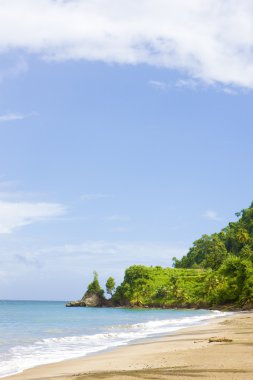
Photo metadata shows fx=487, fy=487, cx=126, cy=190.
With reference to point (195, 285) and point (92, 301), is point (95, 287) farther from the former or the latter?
point (195, 285)

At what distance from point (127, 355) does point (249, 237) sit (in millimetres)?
174211

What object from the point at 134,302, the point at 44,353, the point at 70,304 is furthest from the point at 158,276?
the point at 44,353

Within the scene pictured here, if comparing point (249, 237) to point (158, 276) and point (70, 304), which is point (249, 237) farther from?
point (70, 304)

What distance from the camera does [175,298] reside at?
144 meters

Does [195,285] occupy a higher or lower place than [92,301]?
higher

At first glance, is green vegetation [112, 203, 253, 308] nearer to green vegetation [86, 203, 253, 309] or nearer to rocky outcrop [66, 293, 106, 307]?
green vegetation [86, 203, 253, 309]

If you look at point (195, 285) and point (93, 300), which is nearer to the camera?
point (195, 285)

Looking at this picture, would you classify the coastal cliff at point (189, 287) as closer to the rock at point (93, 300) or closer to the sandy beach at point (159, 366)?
the rock at point (93, 300)

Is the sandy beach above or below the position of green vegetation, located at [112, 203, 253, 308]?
below

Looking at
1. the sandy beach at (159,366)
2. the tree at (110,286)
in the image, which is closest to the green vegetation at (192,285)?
the tree at (110,286)

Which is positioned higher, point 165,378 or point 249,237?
point 249,237

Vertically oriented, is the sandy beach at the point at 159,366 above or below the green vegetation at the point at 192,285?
below

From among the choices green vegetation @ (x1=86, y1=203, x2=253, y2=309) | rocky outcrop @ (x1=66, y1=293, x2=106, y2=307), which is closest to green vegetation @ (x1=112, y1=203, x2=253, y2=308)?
green vegetation @ (x1=86, y1=203, x2=253, y2=309)

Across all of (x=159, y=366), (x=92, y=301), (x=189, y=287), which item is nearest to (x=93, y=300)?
(x=92, y=301)
